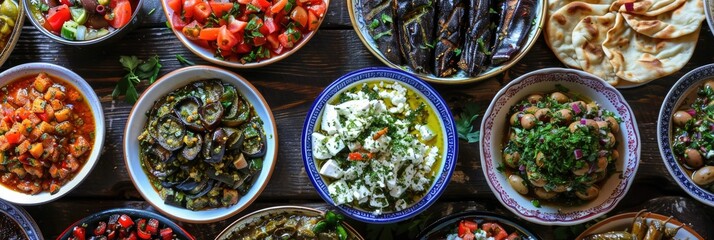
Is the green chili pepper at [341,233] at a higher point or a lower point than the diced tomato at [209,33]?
lower

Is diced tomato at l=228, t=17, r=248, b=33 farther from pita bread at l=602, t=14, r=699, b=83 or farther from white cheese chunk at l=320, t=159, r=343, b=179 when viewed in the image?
pita bread at l=602, t=14, r=699, b=83

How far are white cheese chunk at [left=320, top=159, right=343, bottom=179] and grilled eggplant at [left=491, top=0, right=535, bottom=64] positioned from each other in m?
1.05

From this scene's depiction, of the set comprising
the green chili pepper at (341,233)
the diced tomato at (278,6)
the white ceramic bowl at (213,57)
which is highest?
the diced tomato at (278,6)

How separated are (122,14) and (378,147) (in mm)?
1600

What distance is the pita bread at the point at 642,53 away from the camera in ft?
11.6

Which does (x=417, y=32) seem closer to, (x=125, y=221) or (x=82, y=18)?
(x=82, y=18)

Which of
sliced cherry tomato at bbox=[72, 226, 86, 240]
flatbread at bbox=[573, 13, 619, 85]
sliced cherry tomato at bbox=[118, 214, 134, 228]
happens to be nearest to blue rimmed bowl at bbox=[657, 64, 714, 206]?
flatbread at bbox=[573, 13, 619, 85]

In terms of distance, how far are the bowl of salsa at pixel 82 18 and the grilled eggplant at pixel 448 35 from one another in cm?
167

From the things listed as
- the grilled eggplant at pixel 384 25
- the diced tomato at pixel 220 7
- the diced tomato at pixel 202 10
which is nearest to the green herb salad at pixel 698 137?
the grilled eggplant at pixel 384 25

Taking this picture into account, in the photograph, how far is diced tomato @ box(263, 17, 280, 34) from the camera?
11.4 feet

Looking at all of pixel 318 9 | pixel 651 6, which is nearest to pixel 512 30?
pixel 651 6

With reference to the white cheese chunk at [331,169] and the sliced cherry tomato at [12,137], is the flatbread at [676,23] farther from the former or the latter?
the sliced cherry tomato at [12,137]

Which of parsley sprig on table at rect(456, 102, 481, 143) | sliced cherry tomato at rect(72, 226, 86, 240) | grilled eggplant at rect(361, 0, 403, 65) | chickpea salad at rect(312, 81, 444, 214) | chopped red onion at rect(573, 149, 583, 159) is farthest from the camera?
parsley sprig on table at rect(456, 102, 481, 143)

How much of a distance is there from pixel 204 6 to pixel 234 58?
0.33m
